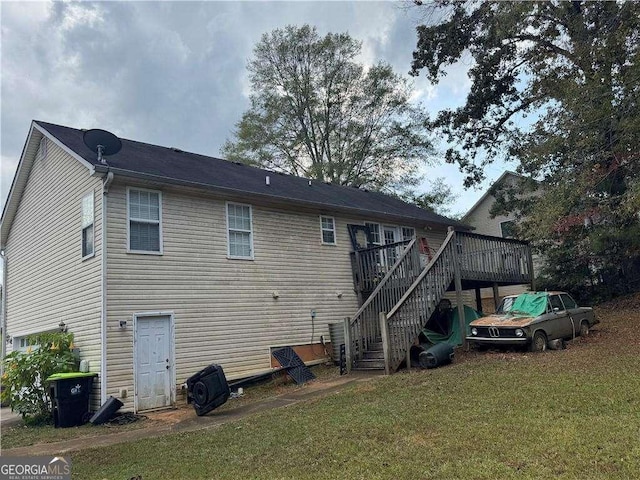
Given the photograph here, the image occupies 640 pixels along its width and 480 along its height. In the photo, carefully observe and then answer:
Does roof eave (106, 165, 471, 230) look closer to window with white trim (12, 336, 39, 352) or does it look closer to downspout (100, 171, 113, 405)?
downspout (100, 171, 113, 405)

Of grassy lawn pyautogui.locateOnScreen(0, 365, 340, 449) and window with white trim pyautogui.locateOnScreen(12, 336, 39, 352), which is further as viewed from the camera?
window with white trim pyautogui.locateOnScreen(12, 336, 39, 352)

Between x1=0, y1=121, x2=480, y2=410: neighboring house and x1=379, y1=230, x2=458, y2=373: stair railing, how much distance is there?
9.65 ft

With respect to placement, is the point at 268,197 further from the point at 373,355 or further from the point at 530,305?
the point at 530,305

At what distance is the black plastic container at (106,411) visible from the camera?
9.21 m

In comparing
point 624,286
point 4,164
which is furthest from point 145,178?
point 624,286

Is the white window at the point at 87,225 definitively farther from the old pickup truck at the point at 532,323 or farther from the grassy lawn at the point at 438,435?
the old pickup truck at the point at 532,323

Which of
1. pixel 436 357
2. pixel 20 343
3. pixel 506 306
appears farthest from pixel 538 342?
pixel 20 343

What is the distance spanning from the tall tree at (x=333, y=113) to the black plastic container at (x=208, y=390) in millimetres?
23946

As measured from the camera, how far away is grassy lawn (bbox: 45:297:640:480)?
180 inches

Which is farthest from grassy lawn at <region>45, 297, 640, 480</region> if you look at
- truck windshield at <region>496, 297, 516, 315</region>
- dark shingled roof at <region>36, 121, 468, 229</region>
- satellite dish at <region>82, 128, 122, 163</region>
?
satellite dish at <region>82, 128, 122, 163</region>

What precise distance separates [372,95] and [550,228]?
21.2m

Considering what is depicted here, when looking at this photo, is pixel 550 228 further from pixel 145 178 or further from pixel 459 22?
pixel 145 178

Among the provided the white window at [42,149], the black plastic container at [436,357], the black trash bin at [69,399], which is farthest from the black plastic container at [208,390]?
the white window at [42,149]

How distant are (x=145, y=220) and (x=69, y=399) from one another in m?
3.99
